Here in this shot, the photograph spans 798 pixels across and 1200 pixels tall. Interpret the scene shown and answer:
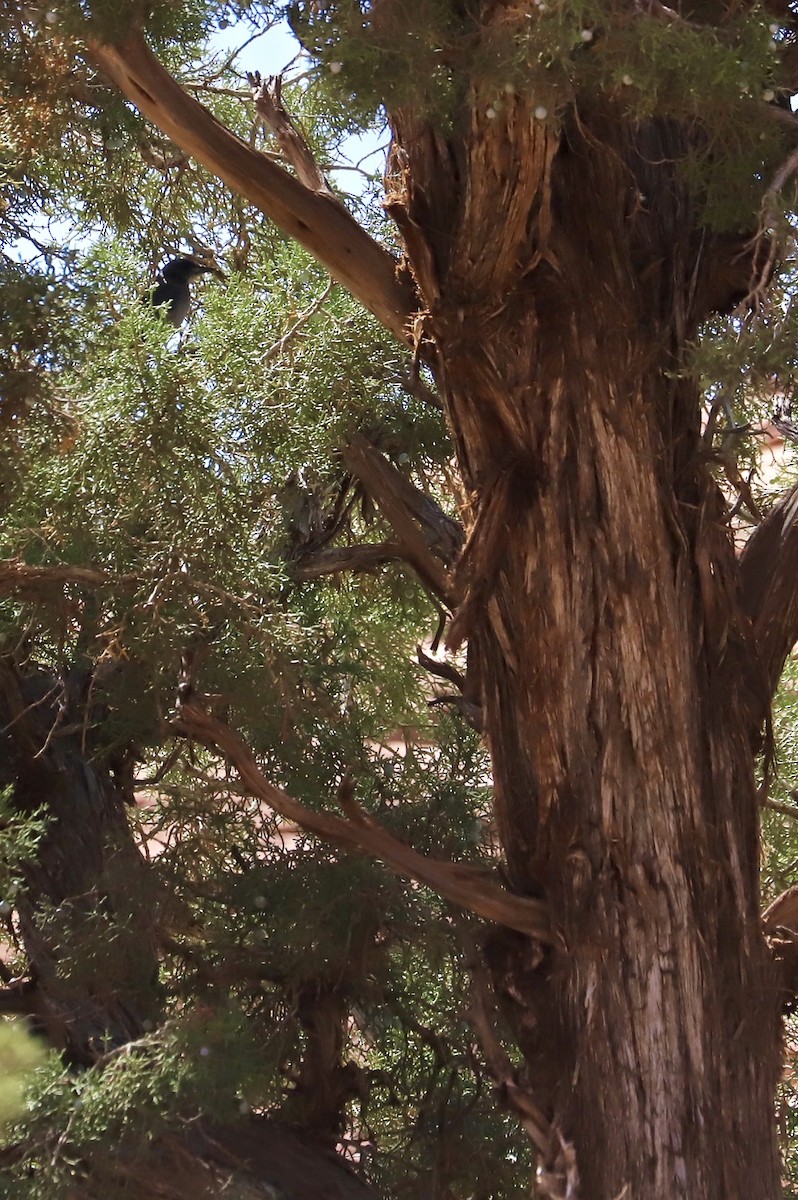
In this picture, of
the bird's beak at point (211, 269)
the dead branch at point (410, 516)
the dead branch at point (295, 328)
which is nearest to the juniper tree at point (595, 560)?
the dead branch at point (410, 516)

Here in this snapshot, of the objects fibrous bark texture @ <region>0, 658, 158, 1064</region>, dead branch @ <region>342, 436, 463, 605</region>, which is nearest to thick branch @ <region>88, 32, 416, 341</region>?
dead branch @ <region>342, 436, 463, 605</region>

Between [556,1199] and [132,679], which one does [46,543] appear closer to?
[132,679]

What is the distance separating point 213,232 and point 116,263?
1285 mm

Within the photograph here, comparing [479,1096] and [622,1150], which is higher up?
[479,1096]

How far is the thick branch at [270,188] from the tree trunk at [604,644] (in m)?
0.16

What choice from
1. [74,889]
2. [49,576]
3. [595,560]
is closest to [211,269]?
[49,576]

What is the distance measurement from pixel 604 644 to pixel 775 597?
44 centimetres

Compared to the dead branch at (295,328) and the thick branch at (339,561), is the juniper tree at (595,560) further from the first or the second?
the thick branch at (339,561)

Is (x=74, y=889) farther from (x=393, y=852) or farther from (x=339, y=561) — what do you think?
(x=393, y=852)

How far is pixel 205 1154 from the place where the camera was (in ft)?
10.2

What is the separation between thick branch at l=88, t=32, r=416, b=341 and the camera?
2.68 metres

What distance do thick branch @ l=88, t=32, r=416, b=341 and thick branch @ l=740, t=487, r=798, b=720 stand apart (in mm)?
947

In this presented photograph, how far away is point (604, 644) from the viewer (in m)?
2.60

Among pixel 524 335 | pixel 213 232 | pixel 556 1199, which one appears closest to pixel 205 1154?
pixel 556 1199
